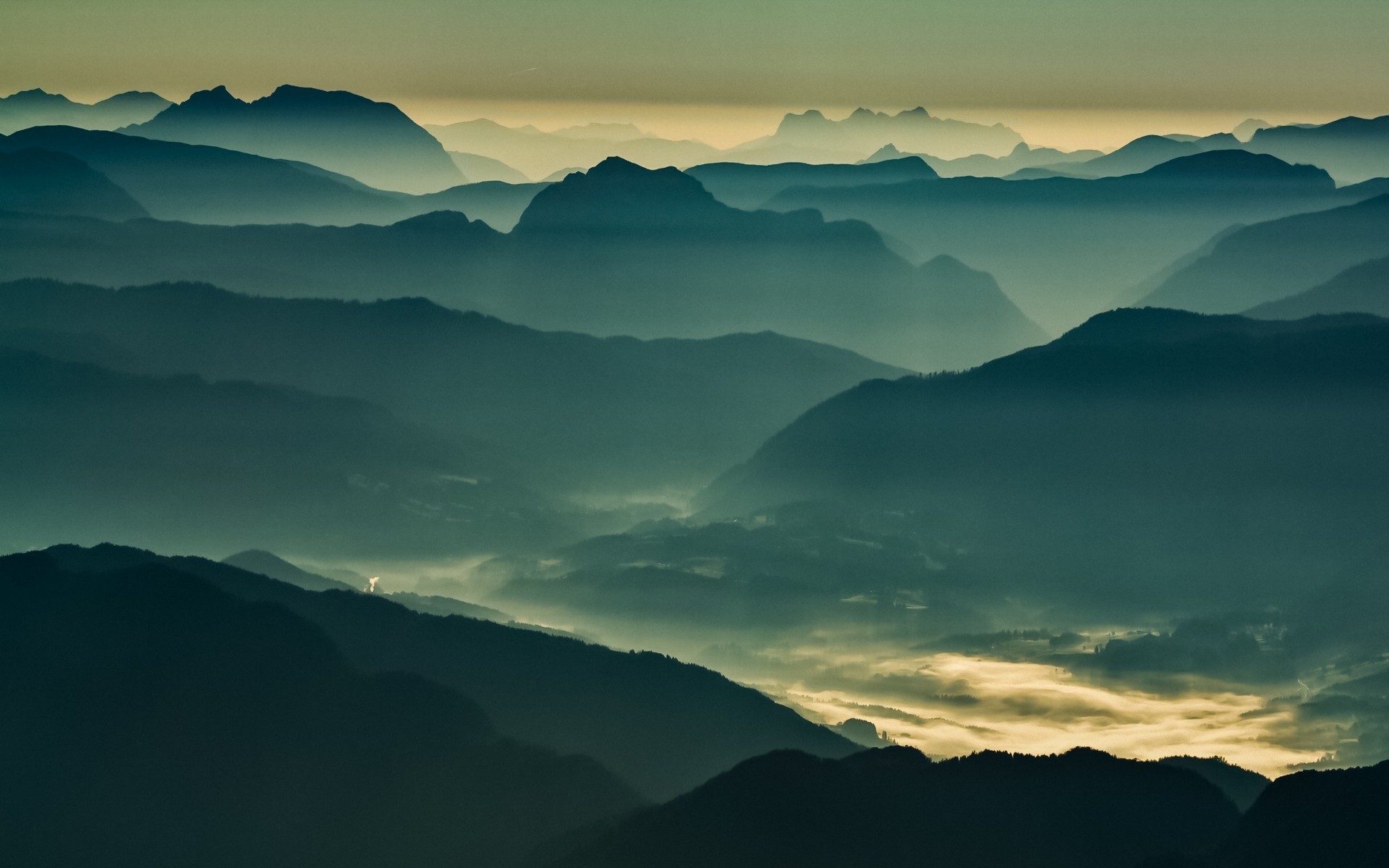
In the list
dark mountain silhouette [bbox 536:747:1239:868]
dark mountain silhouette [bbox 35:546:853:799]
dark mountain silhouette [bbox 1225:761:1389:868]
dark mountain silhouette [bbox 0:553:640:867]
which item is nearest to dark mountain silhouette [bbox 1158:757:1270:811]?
dark mountain silhouette [bbox 536:747:1239:868]

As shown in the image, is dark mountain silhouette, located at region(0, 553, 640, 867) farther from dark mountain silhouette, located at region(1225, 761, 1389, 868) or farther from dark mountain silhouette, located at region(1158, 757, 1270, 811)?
dark mountain silhouette, located at region(1158, 757, 1270, 811)

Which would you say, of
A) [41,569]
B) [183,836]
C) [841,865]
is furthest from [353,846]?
[41,569]

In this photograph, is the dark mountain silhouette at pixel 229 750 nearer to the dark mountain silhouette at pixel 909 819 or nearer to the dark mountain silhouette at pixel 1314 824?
the dark mountain silhouette at pixel 909 819

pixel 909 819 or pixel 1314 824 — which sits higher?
pixel 1314 824

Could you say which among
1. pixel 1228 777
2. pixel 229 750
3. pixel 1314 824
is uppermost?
pixel 1228 777

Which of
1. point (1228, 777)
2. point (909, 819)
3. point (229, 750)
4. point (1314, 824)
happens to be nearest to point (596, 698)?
point (229, 750)

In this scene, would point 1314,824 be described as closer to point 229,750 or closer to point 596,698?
point 596,698

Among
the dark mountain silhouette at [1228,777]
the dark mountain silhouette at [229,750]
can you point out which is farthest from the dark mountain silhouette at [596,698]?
the dark mountain silhouette at [1228,777]
